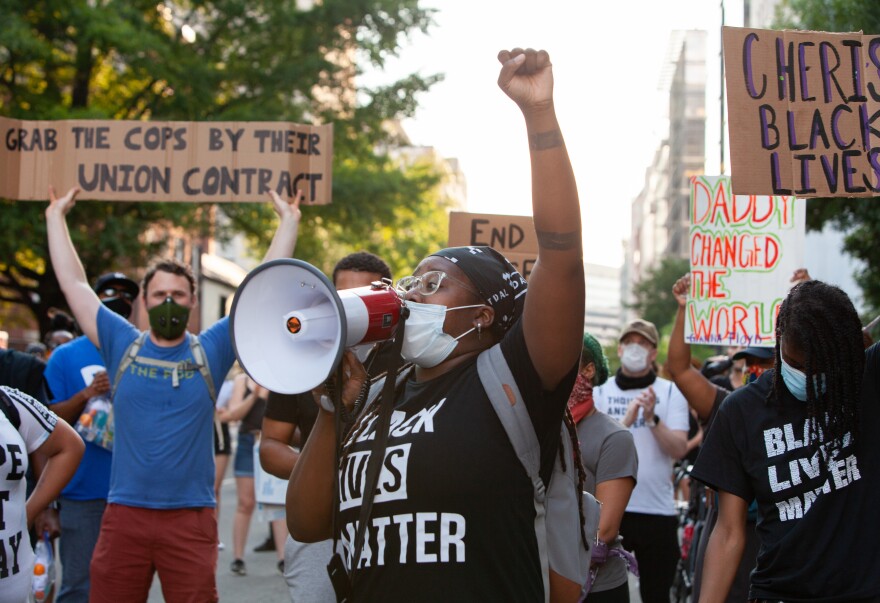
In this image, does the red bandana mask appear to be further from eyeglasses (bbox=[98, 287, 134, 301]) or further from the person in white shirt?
eyeglasses (bbox=[98, 287, 134, 301])

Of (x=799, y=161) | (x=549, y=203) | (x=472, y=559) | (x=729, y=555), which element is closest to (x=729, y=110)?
(x=799, y=161)

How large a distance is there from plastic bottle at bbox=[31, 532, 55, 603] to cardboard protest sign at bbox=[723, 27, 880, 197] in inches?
147

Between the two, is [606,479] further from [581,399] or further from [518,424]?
[518,424]

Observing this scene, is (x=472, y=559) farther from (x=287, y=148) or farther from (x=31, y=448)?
(x=287, y=148)

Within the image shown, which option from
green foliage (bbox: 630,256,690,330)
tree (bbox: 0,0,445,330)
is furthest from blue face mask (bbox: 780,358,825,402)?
green foliage (bbox: 630,256,690,330)

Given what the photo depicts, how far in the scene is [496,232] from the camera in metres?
6.83

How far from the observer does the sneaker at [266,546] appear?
10719 mm

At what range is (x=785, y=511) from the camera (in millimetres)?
3244

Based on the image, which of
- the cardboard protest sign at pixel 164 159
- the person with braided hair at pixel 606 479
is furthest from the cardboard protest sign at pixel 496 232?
the person with braided hair at pixel 606 479

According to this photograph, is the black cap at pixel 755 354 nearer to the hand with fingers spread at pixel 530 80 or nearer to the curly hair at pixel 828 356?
the curly hair at pixel 828 356

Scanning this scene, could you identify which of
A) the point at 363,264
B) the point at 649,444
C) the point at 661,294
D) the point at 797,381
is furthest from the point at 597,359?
the point at 661,294

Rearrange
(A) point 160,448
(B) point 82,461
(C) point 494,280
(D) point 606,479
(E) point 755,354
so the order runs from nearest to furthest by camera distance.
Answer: (C) point 494,280 → (D) point 606,479 → (A) point 160,448 → (B) point 82,461 → (E) point 755,354

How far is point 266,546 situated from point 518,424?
8.70 meters

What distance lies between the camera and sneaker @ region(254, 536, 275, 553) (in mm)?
10719
